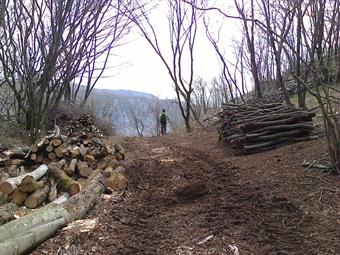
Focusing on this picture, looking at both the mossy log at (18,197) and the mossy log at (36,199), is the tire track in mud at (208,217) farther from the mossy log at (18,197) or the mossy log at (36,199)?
the mossy log at (18,197)

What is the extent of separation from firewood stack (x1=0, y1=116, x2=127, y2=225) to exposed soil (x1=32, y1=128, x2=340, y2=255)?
0.57 meters

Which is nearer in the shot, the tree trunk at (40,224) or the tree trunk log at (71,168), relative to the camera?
the tree trunk at (40,224)

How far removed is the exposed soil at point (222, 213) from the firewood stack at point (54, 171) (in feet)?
1.88

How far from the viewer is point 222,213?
4.92m

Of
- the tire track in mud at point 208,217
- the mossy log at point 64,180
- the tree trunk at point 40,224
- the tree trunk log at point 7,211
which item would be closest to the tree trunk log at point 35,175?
the mossy log at point 64,180

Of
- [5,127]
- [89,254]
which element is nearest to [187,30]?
[5,127]

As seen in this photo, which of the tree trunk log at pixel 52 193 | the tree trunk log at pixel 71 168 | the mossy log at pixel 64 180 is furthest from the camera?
the tree trunk log at pixel 71 168

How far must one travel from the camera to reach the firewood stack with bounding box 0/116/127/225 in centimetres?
539

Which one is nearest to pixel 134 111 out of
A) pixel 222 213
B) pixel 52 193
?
pixel 52 193

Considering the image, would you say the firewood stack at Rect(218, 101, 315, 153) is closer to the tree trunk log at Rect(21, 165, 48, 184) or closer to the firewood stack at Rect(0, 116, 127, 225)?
the firewood stack at Rect(0, 116, 127, 225)

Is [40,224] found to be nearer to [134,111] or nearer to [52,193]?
[52,193]

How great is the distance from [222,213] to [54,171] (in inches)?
121

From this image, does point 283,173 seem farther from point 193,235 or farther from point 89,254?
point 89,254

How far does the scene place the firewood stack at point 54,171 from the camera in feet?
17.7
